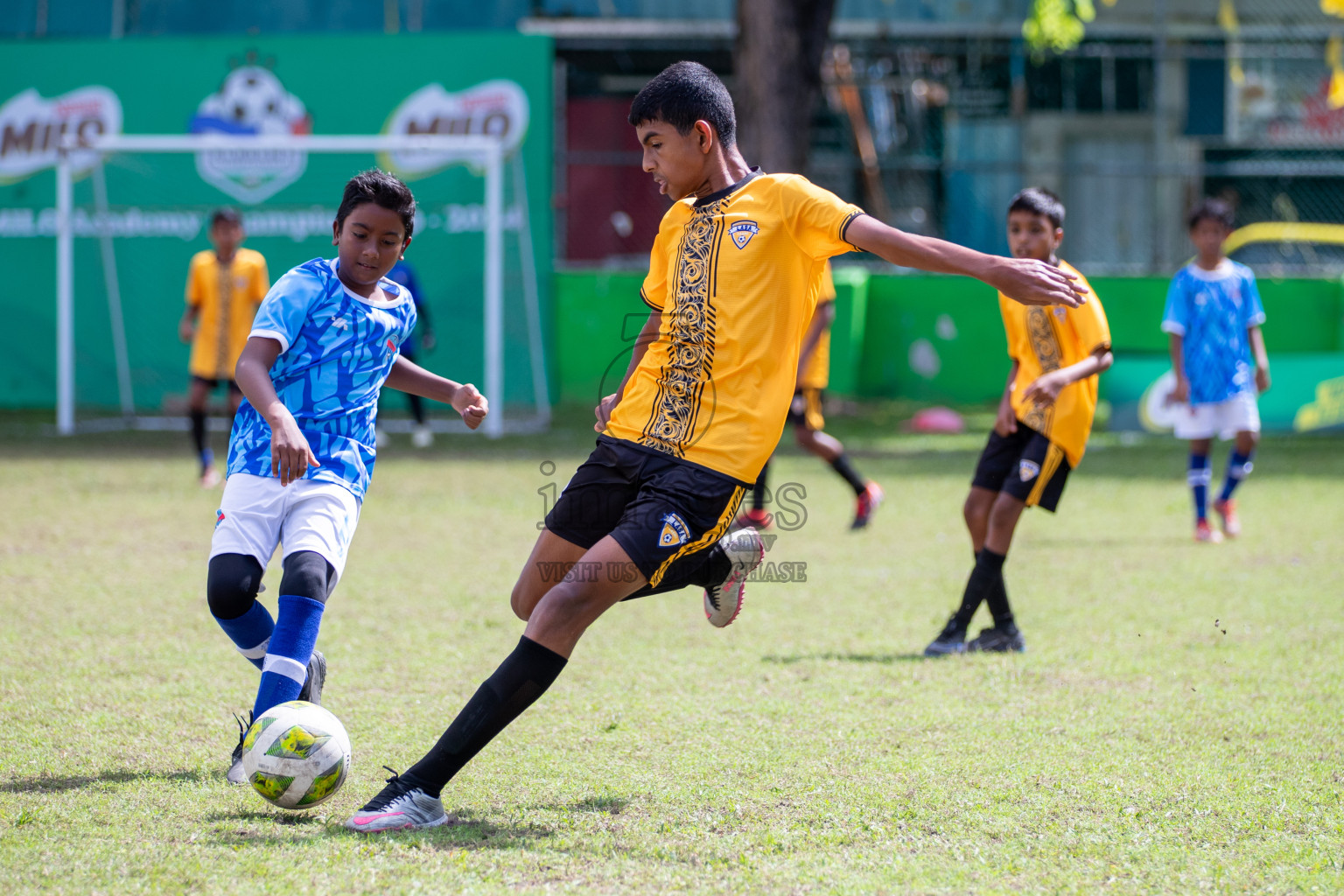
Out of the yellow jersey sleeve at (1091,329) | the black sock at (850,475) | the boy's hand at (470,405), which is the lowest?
the black sock at (850,475)

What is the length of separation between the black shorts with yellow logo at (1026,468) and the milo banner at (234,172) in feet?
33.5

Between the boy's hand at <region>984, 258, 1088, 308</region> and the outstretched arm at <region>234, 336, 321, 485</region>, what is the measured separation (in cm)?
179

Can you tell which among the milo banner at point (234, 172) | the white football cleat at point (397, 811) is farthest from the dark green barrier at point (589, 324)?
the white football cleat at point (397, 811)

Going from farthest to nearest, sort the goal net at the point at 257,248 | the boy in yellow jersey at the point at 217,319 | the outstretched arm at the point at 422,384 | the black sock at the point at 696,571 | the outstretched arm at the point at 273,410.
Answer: the goal net at the point at 257,248 < the boy in yellow jersey at the point at 217,319 < the outstretched arm at the point at 422,384 < the black sock at the point at 696,571 < the outstretched arm at the point at 273,410

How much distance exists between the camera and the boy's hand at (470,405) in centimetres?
393

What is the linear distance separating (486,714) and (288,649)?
625mm

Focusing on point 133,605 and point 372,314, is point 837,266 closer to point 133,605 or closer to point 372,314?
point 133,605

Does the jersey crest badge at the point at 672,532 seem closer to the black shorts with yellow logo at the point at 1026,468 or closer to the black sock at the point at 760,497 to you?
the black shorts with yellow logo at the point at 1026,468

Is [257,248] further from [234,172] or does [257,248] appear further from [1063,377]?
[1063,377]

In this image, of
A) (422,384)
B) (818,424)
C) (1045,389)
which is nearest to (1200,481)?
(818,424)

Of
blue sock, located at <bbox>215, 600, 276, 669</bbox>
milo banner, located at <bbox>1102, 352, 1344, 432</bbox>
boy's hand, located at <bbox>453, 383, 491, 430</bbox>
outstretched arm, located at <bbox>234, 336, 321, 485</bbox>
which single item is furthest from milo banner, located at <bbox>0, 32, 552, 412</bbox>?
outstretched arm, located at <bbox>234, 336, 321, 485</bbox>

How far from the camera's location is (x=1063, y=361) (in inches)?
216

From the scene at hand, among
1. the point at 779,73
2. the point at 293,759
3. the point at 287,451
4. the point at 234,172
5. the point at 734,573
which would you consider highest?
the point at 779,73

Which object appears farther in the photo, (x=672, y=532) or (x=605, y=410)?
(x=605, y=410)
